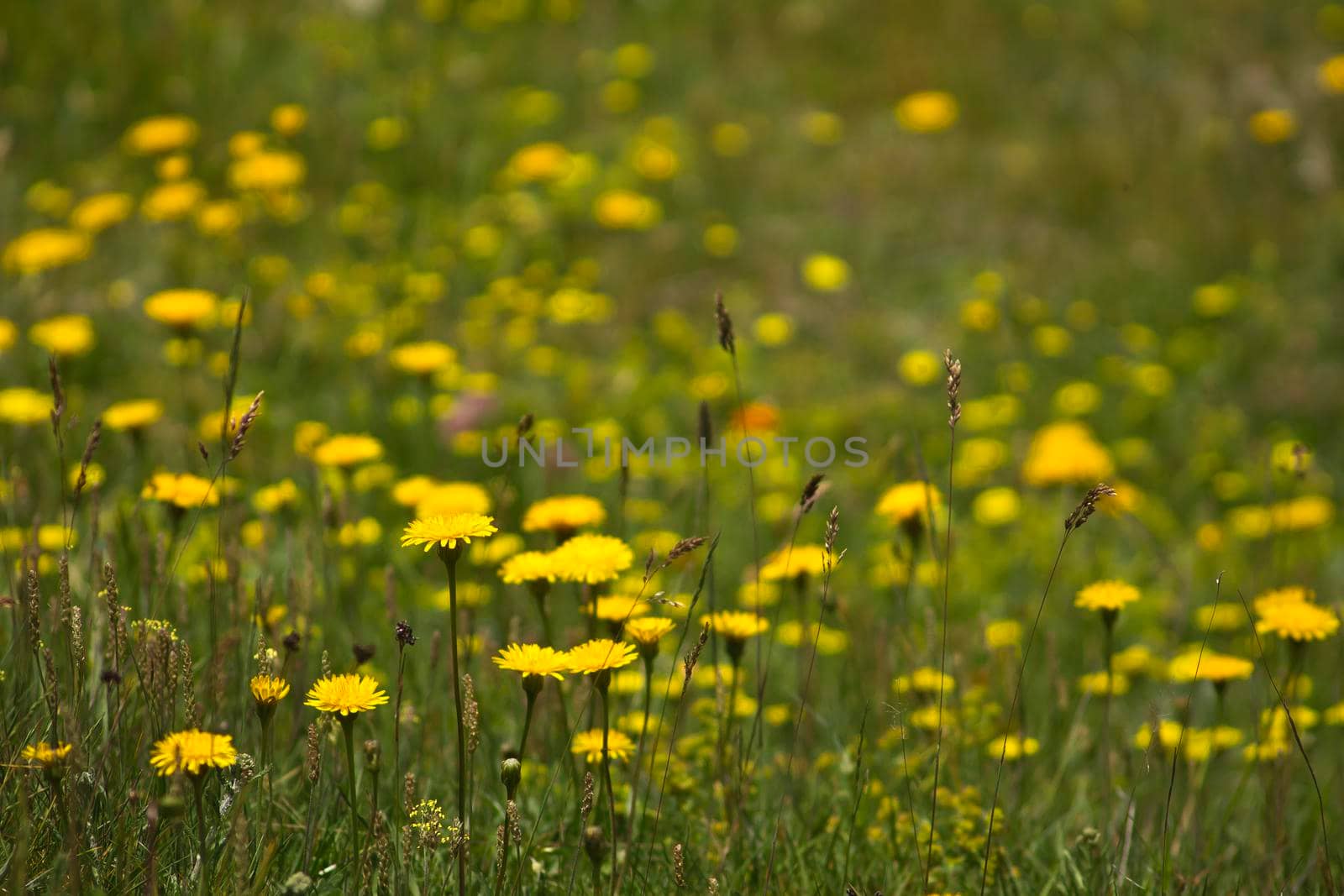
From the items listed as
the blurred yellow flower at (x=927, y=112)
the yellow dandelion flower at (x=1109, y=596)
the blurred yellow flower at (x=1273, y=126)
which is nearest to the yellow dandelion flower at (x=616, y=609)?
the yellow dandelion flower at (x=1109, y=596)

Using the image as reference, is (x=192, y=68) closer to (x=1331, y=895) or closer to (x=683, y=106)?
(x=683, y=106)

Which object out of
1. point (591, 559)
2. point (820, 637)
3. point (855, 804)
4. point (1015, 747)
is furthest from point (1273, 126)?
point (591, 559)

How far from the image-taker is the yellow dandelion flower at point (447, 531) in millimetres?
1338

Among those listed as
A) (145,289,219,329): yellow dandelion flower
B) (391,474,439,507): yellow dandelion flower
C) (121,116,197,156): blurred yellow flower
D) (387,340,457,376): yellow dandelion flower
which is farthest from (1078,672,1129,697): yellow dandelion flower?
(121,116,197,156): blurred yellow flower

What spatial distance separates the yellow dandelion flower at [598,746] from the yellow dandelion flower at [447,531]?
0.39 metres

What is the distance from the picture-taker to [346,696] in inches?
52.1

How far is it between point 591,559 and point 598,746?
0.85ft

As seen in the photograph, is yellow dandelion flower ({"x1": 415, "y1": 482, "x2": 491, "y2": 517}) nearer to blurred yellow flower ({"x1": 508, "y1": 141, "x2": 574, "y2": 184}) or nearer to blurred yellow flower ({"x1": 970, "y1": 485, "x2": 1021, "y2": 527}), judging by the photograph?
blurred yellow flower ({"x1": 970, "y1": 485, "x2": 1021, "y2": 527})

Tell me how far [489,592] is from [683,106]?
4421 mm

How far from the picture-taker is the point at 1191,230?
5.95 meters

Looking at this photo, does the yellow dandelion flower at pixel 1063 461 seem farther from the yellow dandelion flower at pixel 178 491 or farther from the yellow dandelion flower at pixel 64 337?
the yellow dandelion flower at pixel 64 337

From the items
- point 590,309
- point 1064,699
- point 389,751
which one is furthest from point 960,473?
point 389,751

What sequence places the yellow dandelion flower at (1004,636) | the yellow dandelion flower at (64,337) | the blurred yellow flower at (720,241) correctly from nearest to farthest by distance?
the yellow dandelion flower at (1004,636), the yellow dandelion flower at (64,337), the blurred yellow flower at (720,241)

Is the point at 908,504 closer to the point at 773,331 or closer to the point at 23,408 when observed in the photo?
the point at 23,408
